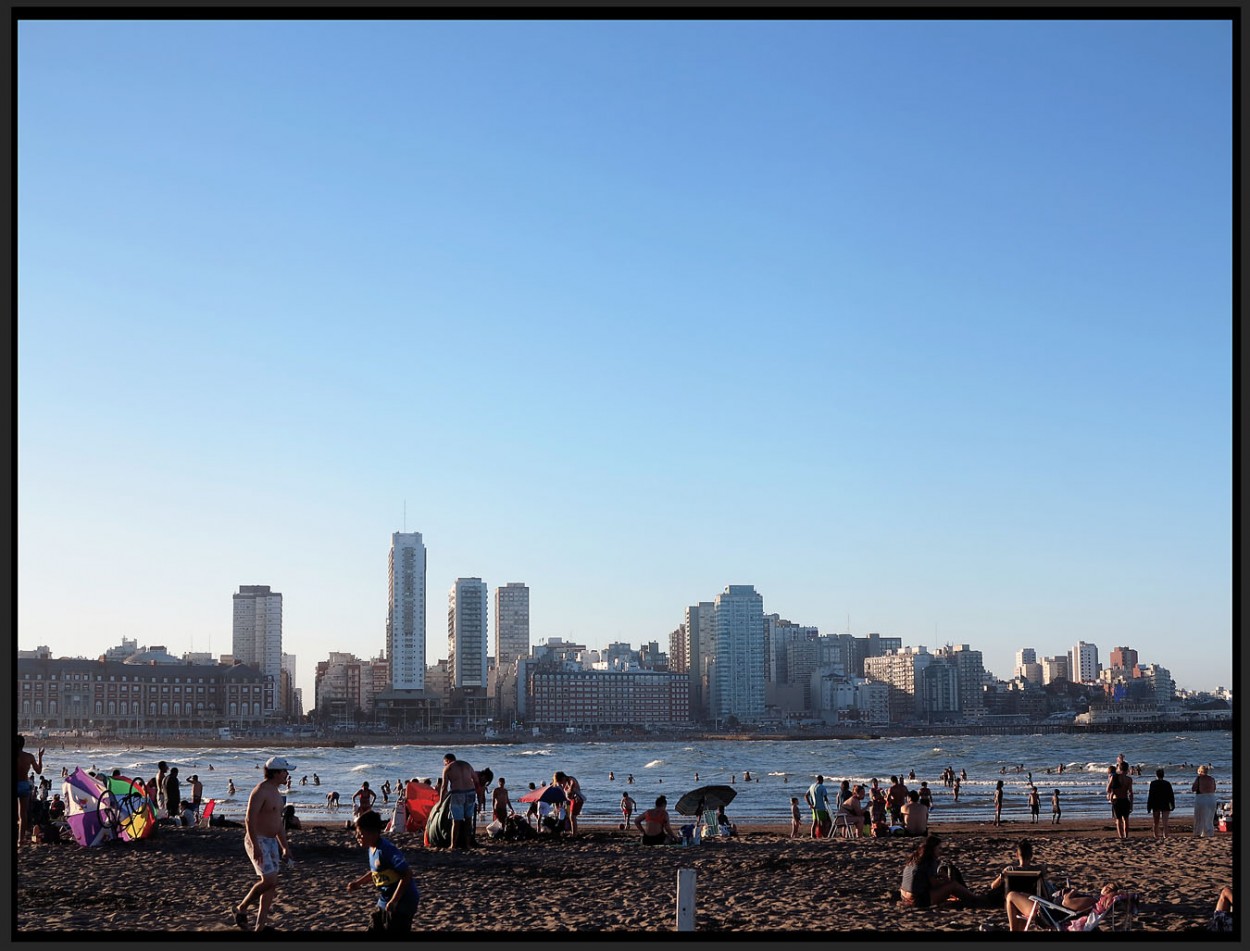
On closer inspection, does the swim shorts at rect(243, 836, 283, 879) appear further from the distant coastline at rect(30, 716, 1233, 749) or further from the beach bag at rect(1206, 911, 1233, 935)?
the distant coastline at rect(30, 716, 1233, 749)

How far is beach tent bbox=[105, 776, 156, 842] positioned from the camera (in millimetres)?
16891

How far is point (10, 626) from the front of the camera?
6.92 metres

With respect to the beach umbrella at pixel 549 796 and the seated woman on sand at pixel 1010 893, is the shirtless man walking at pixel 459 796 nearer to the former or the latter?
the beach umbrella at pixel 549 796

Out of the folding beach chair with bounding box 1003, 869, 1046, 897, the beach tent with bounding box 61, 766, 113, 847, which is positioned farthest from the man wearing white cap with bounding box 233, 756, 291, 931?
the beach tent with bounding box 61, 766, 113, 847

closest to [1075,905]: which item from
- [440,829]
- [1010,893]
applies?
[1010,893]

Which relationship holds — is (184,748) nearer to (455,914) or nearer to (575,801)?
(575,801)

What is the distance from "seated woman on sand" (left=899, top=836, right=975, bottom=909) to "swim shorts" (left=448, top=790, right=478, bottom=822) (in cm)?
625

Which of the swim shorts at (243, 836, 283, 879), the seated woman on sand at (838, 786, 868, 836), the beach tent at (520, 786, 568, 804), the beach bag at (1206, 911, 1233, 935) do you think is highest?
the swim shorts at (243, 836, 283, 879)

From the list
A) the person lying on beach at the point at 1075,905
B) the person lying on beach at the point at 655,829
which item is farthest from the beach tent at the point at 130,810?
the person lying on beach at the point at 1075,905

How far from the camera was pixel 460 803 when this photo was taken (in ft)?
55.0

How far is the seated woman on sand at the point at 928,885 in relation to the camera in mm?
12398

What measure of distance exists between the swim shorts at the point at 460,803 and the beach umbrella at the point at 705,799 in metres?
6.29

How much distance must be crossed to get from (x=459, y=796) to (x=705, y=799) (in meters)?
6.80

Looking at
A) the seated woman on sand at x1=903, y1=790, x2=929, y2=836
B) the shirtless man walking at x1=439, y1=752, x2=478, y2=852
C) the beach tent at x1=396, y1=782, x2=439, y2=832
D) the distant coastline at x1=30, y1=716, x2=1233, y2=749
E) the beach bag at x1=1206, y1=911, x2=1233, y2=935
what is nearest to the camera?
the beach bag at x1=1206, y1=911, x2=1233, y2=935
